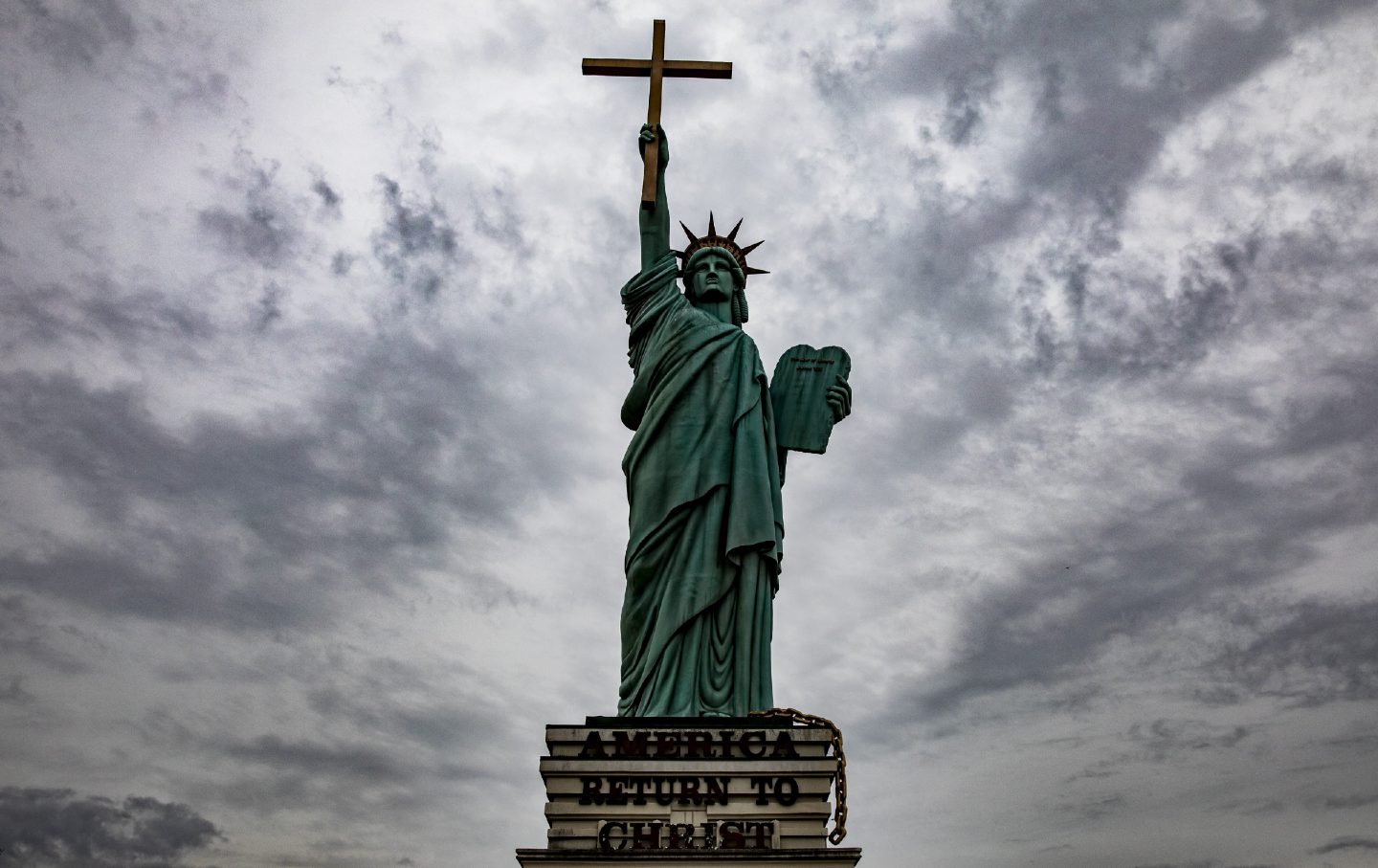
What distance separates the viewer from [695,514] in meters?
15.2

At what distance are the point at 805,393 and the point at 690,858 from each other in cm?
700

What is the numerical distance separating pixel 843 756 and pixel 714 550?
331cm

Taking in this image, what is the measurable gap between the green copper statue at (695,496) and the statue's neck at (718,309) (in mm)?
18

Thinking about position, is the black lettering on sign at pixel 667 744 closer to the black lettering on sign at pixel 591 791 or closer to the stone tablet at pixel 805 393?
the black lettering on sign at pixel 591 791

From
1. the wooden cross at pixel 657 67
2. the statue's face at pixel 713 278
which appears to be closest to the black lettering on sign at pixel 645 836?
the statue's face at pixel 713 278

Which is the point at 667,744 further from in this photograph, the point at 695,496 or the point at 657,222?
the point at 657,222

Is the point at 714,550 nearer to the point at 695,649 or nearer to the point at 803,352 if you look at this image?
the point at 695,649

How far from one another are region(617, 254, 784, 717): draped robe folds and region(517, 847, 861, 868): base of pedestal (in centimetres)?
265

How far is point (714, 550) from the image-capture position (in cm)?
1498

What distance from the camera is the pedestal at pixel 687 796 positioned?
11.5 meters

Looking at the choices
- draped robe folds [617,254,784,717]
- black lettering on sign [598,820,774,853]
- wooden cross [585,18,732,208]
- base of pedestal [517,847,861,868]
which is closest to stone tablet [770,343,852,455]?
draped robe folds [617,254,784,717]

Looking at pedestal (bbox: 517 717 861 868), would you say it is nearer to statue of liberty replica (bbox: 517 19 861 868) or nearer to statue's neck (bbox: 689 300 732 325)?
statue of liberty replica (bbox: 517 19 861 868)

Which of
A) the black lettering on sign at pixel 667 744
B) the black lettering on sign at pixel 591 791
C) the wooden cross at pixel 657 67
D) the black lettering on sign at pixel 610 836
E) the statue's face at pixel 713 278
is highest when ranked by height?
the wooden cross at pixel 657 67

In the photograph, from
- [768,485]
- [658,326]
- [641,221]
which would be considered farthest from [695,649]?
[641,221]
